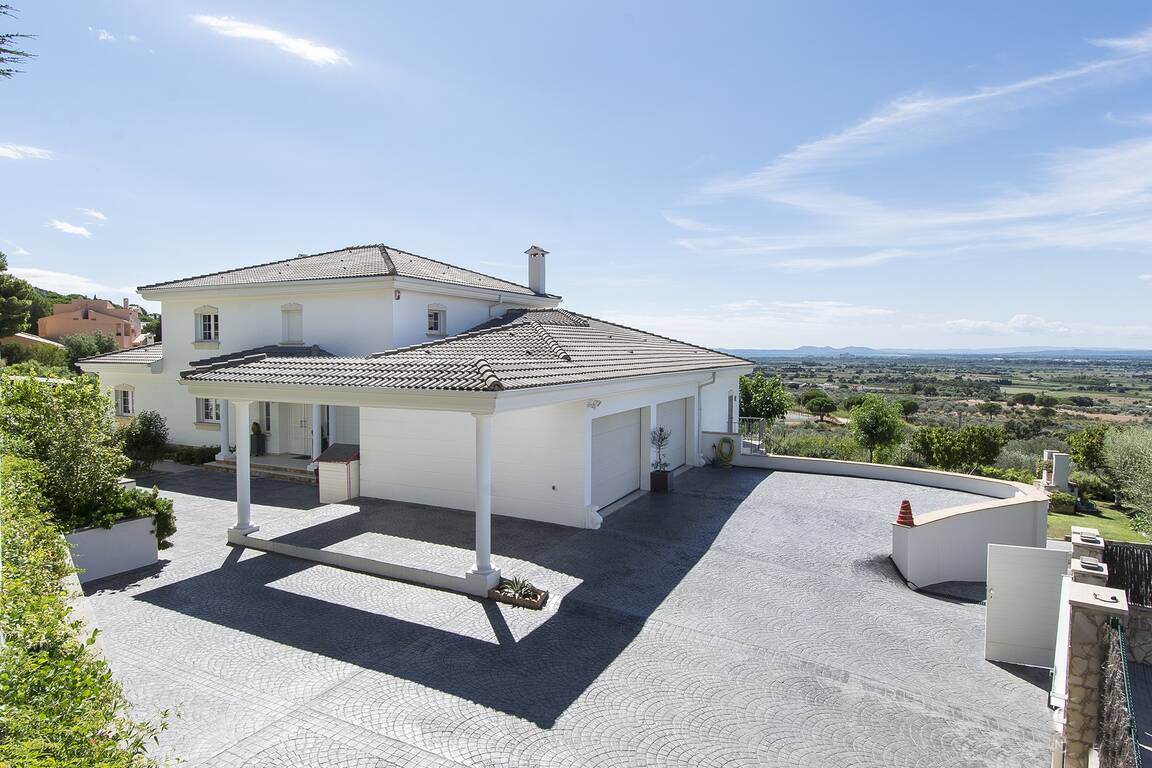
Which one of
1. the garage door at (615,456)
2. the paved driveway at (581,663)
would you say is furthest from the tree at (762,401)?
the paved driveway at (581,663)

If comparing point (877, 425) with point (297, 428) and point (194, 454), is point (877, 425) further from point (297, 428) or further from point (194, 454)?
point (194, 454)

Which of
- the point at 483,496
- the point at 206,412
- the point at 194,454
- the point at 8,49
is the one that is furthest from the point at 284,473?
the point at 8,49

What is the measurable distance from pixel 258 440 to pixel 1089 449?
32.1m

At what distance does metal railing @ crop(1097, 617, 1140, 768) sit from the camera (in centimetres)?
442

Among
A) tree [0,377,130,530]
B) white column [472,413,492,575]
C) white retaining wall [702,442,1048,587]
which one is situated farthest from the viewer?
white retaining wall [702,442,1048,587]

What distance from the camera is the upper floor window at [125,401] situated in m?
23.3

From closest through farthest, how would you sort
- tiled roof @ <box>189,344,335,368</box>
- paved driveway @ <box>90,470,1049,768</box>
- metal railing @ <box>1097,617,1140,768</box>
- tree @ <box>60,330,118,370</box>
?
metal railing @ <box>1097,617,1140,768</box>
paved driveway @ <box>90,470,1049,768</box>
tiled roof @ <box>189,344,335,368</box>
tree @ <box>60,330,118,370</box>

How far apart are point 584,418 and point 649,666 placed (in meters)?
6.10

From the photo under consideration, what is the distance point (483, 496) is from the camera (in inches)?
368

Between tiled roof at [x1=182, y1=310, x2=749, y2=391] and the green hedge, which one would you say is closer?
the green hedge

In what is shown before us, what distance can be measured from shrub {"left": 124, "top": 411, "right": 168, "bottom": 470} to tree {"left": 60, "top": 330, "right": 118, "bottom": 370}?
1223 inches

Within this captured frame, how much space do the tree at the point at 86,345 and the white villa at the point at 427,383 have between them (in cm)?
2909

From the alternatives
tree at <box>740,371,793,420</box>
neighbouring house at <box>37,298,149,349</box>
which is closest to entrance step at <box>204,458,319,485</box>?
tree at <box>740,371,793,420</box>

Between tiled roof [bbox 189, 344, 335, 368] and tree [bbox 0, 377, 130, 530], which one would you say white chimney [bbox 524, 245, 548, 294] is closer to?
tiled roof [bbox 189, 344, 335, 368]
